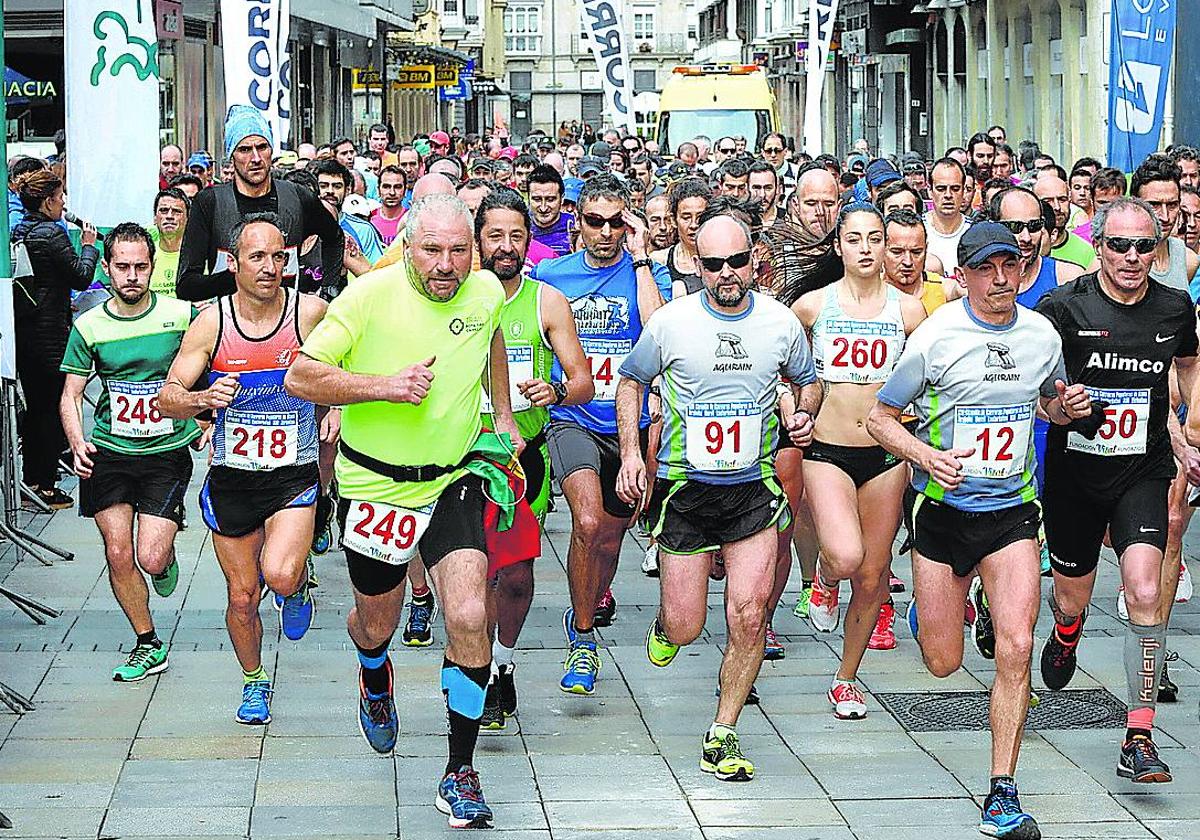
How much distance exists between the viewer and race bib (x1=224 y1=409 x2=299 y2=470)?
7906 mm

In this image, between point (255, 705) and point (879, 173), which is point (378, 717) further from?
point (879, 173)

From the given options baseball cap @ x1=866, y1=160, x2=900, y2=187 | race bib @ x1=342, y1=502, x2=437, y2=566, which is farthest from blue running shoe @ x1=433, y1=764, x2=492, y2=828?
baseball cap @ x1=866, y1=160, x2=900, y2=187

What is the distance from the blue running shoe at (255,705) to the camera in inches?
310

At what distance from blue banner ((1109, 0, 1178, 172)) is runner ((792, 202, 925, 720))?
7267 mm

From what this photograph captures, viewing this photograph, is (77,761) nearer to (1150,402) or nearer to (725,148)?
(1150,402)

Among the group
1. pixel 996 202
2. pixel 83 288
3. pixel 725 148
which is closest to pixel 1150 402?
pixel 996 202

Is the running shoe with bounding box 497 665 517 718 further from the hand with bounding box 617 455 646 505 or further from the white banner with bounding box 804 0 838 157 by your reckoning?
the white banner with bounding box 804 0 838 157

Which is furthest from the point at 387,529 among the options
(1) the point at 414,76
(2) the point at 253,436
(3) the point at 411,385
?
(1) the point at 414,76

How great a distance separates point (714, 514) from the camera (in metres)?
7.41

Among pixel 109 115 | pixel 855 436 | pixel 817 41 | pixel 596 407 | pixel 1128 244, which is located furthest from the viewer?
pixel 817 41

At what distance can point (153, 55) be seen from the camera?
13.8 metres

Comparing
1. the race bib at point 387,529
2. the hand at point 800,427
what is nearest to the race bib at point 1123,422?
the hand at point 800,427

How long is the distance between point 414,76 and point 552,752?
5001 centimetres

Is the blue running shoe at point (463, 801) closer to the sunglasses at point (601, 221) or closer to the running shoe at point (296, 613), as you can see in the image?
the running shoe at point (296, 613)
